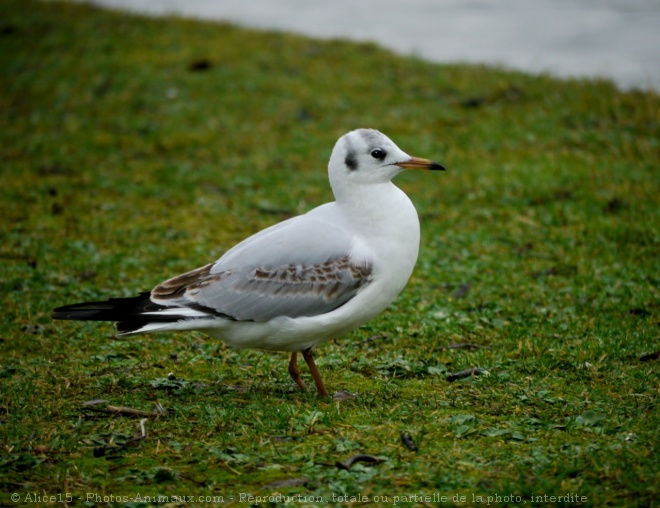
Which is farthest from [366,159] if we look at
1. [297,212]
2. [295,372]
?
[297,212]

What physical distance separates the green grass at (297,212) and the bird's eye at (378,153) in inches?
51.2

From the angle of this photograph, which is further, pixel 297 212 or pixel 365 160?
pixel 297 212

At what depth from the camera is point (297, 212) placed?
8.53 m

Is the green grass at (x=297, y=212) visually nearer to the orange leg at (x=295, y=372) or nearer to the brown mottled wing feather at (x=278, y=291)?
the orange leg at (x=295, y=372)

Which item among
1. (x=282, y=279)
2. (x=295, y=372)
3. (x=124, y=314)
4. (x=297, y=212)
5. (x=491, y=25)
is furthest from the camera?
(x=491, y=25)

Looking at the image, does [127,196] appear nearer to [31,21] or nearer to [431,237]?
[431,237]

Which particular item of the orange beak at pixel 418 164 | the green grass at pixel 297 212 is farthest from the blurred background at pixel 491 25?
the orange beak at pixel 418 164

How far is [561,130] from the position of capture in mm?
10219

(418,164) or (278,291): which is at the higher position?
(418,164)

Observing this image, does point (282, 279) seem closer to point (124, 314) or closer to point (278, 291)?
point (278, 291)

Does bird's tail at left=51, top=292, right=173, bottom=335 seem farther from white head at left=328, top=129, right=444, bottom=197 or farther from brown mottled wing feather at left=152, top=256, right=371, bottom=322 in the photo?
white head at left=328, top=129, right=444, bottom=197

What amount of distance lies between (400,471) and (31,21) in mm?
11677

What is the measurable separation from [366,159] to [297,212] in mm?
3537

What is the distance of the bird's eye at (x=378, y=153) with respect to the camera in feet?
16.5
